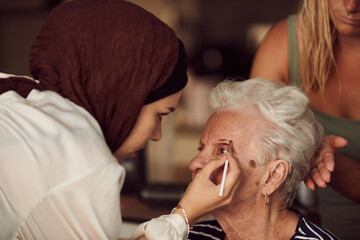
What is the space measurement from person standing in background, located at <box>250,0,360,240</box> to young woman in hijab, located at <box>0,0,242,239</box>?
68 cm

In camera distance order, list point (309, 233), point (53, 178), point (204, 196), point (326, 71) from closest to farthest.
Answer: point (53, 178) → point (204, 196) → point (309, 233) → point (326, 71)

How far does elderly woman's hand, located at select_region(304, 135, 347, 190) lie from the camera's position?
1496 mm

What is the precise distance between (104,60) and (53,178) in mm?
307

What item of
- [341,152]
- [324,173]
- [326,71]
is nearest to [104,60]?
[324,173]

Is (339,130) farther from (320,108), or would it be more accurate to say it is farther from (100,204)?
(100,204)

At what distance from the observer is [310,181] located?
A: 157 cm

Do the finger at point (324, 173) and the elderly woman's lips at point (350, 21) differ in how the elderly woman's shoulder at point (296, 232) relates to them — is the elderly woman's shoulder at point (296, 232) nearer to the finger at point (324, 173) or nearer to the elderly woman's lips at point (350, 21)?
the finger at point (324, 173)

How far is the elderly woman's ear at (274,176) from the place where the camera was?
1459 mm

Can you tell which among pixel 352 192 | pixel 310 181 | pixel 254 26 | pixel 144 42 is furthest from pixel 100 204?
pixel 254 26

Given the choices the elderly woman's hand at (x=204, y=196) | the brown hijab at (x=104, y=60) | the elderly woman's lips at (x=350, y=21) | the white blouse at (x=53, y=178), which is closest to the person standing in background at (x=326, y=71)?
the elderly woman's lips at (x=350, y=21)

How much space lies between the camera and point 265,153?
1463 mm

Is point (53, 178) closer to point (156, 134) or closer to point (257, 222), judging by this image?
point (156, 134)

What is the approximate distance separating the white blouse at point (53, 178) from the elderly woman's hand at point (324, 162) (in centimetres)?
80

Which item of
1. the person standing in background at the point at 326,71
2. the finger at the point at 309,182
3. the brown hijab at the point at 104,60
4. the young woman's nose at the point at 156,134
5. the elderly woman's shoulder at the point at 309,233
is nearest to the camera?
the brown hijab at the point at 104,60
